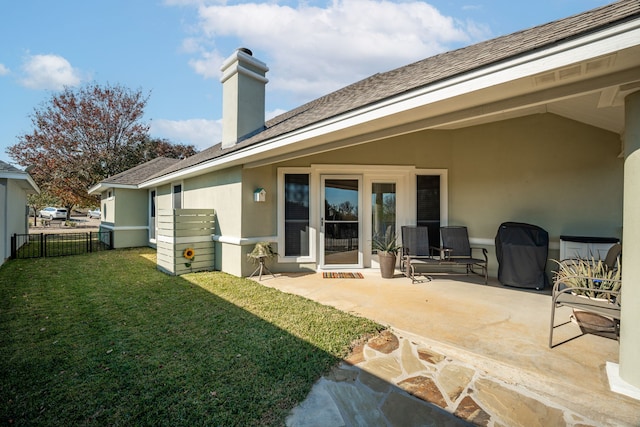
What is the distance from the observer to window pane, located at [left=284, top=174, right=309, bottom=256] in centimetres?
689

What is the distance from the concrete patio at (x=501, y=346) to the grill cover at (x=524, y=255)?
0.98 feet

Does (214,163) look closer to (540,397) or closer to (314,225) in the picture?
(314,225)

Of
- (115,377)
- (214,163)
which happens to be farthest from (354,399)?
(214,163)

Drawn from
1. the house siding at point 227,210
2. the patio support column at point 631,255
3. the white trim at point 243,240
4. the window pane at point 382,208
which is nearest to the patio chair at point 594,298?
the patio support column at point 631,255

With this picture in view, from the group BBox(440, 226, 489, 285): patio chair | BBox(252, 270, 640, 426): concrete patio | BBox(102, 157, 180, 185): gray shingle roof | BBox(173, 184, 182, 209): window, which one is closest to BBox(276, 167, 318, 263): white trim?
BBox(252, 270, 640, 426): concrete patio

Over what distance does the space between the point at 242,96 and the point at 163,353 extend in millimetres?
7045

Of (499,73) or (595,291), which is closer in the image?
(499,73)

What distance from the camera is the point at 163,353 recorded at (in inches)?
125

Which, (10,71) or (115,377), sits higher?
(10,71)

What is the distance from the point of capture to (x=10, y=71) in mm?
14375

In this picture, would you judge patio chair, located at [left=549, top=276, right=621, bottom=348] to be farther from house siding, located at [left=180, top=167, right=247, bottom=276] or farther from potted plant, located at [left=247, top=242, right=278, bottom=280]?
house siding, located at [left=180, top=167, right=247, bottom=276]

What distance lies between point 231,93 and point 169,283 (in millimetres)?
5485

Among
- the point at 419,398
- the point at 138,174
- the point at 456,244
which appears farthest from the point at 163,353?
the point at 138,174

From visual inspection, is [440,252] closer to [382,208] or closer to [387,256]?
[387,256]
